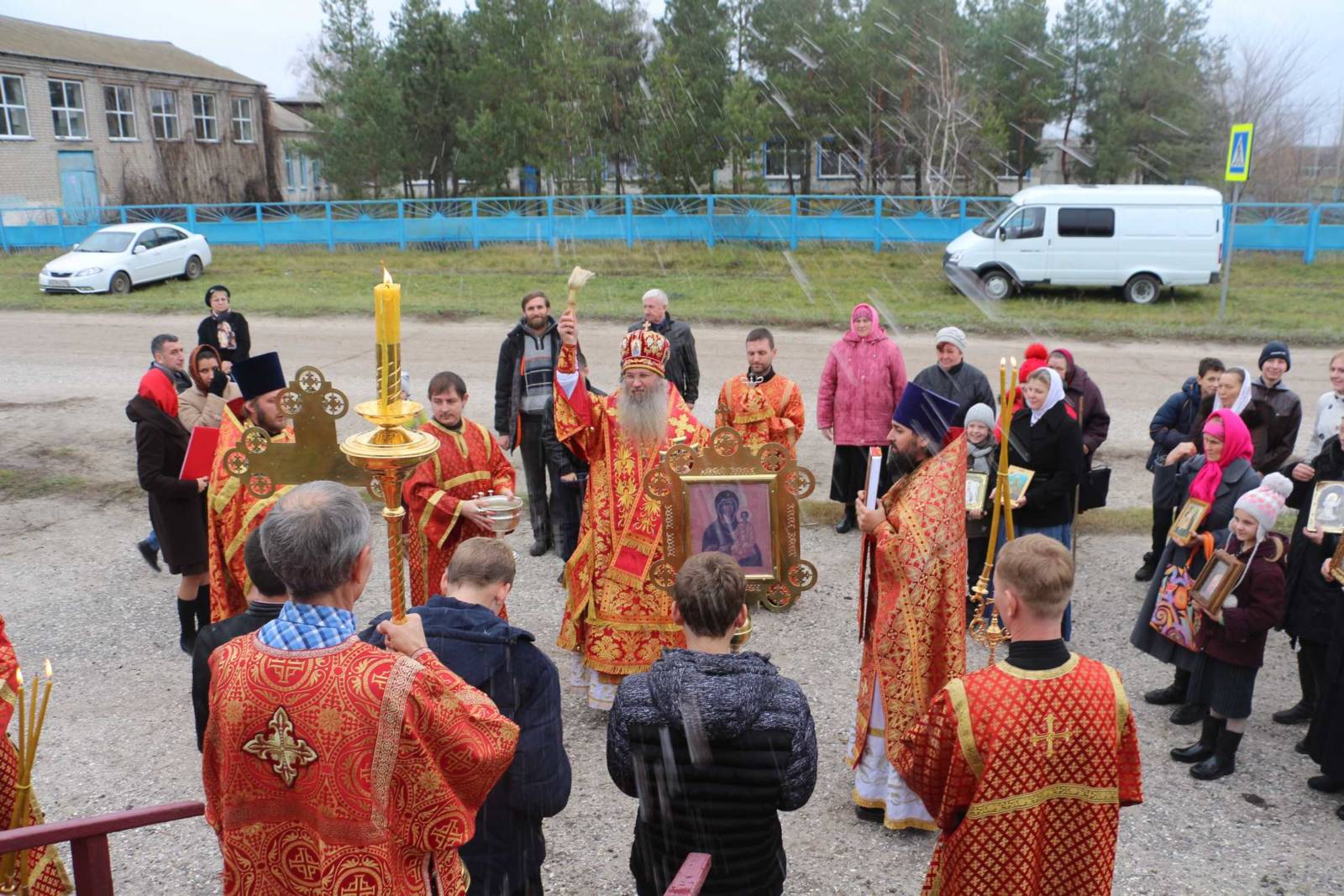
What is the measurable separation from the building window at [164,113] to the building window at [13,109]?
4.30 meters

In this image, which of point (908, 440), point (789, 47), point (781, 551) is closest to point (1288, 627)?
point (908, 440)

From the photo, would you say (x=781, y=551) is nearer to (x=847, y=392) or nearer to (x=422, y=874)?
(x=422, y=874)

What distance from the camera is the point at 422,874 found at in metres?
2.62

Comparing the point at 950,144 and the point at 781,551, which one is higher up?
the point at 950,144

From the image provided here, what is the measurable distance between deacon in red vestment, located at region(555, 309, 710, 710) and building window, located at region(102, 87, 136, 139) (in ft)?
111

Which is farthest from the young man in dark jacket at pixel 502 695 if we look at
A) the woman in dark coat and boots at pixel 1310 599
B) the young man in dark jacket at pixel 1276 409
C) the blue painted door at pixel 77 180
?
the blue painted door at pixel 77 180

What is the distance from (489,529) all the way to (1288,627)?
377 cm

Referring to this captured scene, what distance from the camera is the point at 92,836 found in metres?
3.04

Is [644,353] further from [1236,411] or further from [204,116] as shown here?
[204,116]

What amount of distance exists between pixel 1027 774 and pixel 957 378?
4.88 meters

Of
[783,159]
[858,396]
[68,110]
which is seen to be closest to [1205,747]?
[858,396]

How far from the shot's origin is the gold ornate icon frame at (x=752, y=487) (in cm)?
444

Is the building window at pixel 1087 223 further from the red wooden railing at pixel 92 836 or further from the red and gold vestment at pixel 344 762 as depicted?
the red and gold vestment at pixel 344 762

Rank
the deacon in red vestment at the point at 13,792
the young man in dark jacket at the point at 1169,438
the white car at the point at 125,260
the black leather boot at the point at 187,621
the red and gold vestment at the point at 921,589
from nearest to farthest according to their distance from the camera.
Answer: the deacon in red vestment at the point at 13,792, the red and gold vestment at the point at 921,589, the black leather boot at the point at 187,621, the young man in dark jacket at the point at 1169,438, the white car at the point at 125,260
